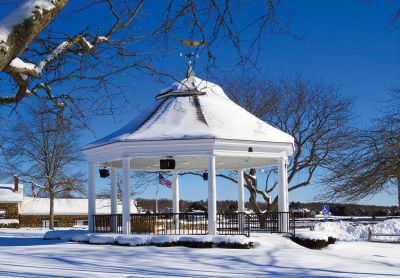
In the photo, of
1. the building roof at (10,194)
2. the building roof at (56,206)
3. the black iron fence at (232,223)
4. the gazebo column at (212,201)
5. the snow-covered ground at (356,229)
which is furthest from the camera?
the building roof at (56,206)

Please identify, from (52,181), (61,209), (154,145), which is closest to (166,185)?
(154,145)

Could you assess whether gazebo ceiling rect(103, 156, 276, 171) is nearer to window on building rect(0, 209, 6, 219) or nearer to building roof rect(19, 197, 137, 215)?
window on building rect(0, 209, 6, 219)

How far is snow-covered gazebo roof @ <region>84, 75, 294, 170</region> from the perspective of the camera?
62.7ft

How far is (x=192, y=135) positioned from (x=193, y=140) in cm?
20

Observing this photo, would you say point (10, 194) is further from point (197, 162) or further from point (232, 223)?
point (232, 223)

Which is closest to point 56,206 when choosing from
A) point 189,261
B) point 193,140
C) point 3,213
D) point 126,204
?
point 3,213

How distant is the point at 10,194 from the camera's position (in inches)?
2058

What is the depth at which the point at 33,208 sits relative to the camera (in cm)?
5528

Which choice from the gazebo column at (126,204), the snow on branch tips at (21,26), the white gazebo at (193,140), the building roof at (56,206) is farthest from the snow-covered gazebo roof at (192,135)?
the building roof at (56,206)

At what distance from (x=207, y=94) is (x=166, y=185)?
7917 mm

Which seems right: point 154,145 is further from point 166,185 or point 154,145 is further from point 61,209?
point 61,209

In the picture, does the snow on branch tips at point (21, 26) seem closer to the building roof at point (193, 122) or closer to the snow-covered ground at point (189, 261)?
the snow-covered ground at point (189, 261)

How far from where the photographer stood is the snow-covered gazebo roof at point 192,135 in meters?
19.1

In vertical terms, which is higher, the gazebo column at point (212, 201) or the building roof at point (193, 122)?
the building roof at point (193, 122)
